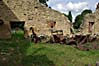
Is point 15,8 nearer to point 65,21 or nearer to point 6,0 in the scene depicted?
point 6,0

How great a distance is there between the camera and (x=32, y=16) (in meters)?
20.6

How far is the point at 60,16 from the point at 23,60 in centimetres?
1152

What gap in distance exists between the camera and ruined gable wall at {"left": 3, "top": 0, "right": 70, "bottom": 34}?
20.3 metres

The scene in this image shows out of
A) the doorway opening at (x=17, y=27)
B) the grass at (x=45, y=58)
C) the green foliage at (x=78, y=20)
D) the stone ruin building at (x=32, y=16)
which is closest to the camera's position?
the grass at (x=45, y=58)

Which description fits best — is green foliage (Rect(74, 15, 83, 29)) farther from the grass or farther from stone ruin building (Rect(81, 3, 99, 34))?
the grass

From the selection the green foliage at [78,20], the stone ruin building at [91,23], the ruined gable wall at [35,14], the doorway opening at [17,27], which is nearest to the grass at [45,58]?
the doorway opening at [17,27]

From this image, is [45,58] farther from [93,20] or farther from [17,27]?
[93,20]

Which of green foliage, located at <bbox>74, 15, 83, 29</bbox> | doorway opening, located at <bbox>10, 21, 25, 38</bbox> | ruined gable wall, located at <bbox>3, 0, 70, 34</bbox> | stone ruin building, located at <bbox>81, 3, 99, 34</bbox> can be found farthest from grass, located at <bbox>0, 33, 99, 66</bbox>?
green foliage, located at <bbox>74, 15, 83, 29</bbox>

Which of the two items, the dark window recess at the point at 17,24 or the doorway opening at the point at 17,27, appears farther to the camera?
the dark window recess at the point at 17,24

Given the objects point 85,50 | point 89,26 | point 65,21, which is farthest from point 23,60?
point 89,26

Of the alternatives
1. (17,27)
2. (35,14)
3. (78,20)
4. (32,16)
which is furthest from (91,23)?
(78,20)

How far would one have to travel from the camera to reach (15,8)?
66.6 feet

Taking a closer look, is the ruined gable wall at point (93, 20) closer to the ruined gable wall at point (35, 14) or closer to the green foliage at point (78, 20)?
the ruined gable wall at point (35, 14)

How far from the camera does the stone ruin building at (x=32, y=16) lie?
20.1 metres
